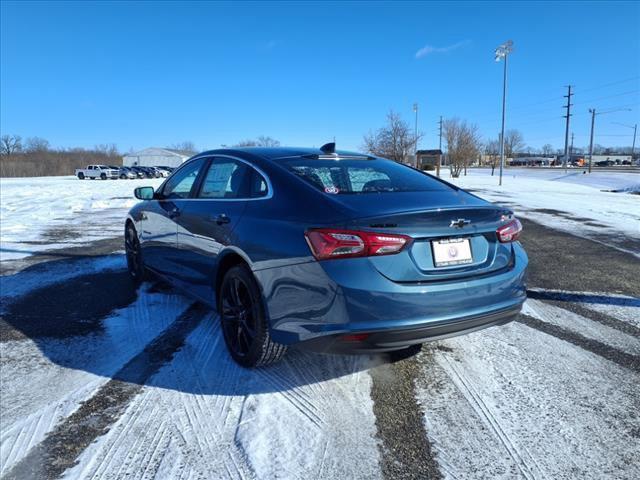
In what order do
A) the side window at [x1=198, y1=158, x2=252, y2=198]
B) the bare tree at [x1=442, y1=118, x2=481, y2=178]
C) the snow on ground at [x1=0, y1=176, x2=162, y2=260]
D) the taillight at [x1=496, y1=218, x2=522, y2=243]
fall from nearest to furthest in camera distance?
the taillight at [x1=496, y1=218, x2=522, y2=243]
the side window at [x1=198, y1=158, x2=252, y2=198]
the snow on ground at [x1=0, y1=176, x2=162, y2=260]
the bare tree at [x1=442, y1=118, x2=481, y2=178]

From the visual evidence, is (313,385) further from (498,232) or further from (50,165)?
(50,165)

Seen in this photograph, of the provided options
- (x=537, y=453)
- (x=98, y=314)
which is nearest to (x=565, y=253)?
(x=537, y=453)

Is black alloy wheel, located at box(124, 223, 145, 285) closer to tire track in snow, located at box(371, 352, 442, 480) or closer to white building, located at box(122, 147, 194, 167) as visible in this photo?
tire track in snow, located at box(371, 352, 442, 480)

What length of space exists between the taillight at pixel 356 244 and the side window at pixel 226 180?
1.04m

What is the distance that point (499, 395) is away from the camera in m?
2.95

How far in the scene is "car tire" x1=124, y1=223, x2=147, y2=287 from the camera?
541 cm

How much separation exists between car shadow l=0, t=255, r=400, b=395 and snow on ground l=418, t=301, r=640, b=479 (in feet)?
2.12

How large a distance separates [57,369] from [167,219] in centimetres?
164

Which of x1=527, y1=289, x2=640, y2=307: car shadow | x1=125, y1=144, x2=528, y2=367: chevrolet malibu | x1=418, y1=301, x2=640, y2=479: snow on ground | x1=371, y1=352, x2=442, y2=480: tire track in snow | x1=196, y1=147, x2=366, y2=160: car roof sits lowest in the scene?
x1=527, y1=289, x2=640, y2=307: car shadow

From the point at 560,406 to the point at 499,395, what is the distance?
350 mm

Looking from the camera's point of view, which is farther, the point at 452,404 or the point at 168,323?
the point at 168,323

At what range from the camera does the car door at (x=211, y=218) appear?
3359 millimetres

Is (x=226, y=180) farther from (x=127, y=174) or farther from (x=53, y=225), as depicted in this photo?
(x=127, y=174)

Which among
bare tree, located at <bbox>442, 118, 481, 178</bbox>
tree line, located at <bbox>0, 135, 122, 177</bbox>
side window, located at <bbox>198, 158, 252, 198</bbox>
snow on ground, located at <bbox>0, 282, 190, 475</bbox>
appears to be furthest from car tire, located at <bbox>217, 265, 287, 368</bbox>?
tree line, located at <bbox>0, 135, 122, 177</bbox>
